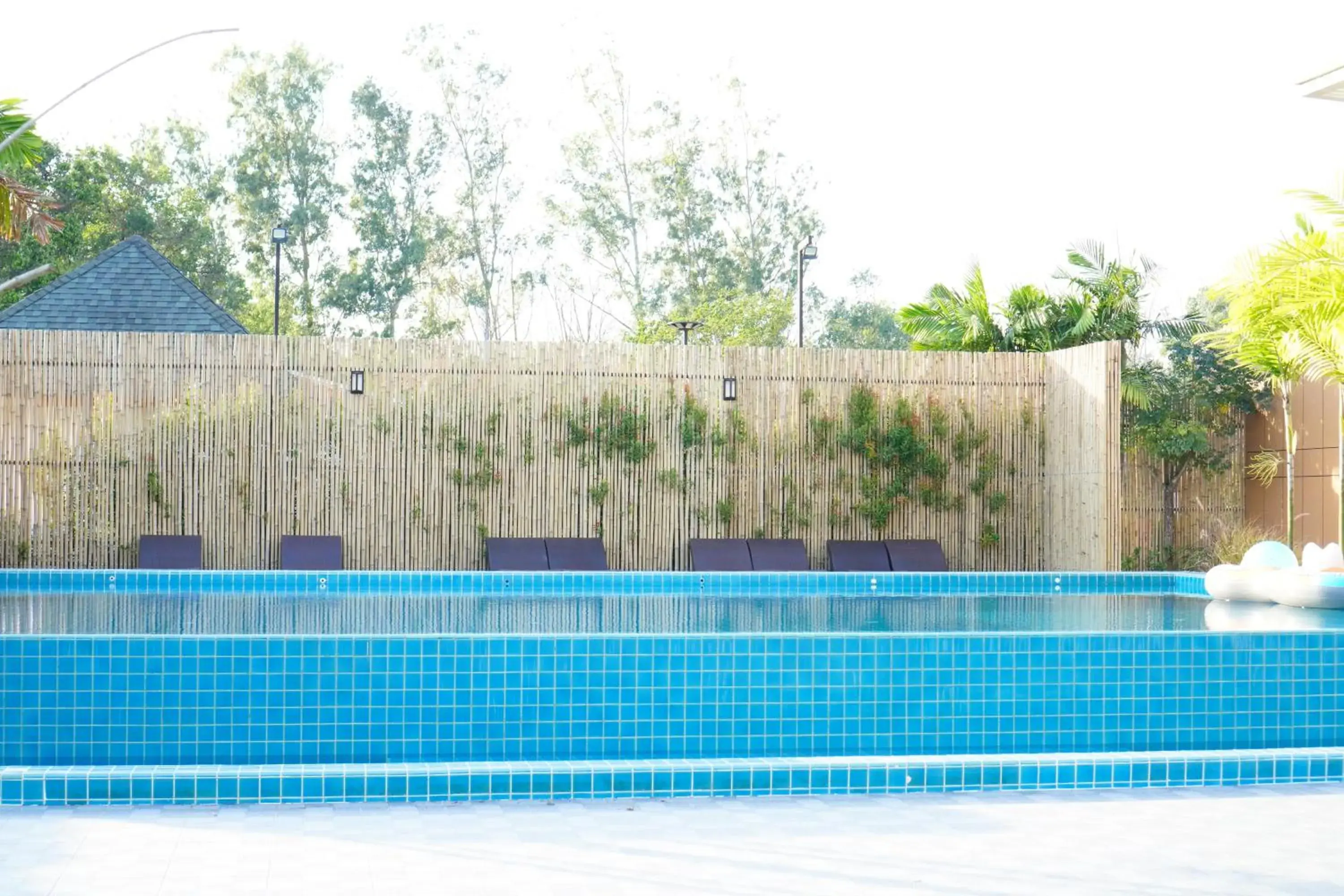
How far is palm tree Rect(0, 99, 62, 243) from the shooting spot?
8.17 meters

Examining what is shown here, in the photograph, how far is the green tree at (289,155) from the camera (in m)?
26.7

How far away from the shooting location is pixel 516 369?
12.8 m

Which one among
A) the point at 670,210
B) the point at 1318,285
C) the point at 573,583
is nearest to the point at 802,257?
the point at 1318,285

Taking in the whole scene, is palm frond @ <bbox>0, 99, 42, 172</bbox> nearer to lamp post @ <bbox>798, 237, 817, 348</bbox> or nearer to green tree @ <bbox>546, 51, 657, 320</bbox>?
lamp post @ <bbox>798, 237, 817, 348</bbox>

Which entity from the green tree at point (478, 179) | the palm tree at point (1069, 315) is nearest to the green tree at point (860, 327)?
the green tree at point (478, 179)

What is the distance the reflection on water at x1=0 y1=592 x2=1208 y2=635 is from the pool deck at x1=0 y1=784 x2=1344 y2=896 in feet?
4.63

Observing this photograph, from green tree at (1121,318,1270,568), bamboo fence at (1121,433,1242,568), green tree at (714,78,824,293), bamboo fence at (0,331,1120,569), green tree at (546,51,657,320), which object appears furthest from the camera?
green tree at (714,78,824,293)

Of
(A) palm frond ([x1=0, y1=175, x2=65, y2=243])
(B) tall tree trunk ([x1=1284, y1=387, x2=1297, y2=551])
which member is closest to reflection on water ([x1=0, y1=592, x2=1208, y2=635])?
(A) palm frond ([x1=0, y1=175, x2=65, y2=243])

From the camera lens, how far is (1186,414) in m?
14.1

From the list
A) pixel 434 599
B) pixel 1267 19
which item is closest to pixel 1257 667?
pixel 434 599

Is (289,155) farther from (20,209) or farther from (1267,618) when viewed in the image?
(1267,618)

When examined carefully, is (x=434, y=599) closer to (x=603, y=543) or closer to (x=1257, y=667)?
(x=603, y=543)

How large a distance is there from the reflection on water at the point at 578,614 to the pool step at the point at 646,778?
1035mm

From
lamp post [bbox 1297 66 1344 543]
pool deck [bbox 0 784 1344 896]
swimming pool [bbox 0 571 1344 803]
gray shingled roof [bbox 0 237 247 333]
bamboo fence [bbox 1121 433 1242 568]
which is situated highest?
lamp post [bbox 1297 66 1344 543]
